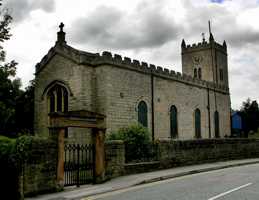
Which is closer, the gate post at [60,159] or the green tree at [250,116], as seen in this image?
the gate post at [60,159]

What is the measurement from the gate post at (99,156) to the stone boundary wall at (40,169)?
6.75 feet

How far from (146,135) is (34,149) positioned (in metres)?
11.6

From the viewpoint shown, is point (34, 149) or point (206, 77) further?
point (206, 77)

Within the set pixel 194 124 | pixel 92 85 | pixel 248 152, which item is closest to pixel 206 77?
pixel 194 124

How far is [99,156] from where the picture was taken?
15555 mm

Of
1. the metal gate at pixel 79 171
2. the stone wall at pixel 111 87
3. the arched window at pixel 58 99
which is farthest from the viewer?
the arched window at pixel 58 99

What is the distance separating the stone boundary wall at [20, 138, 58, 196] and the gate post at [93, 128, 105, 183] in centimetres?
206

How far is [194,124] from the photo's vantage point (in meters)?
36.8

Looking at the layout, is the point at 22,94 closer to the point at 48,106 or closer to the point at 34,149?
the point at 48,106

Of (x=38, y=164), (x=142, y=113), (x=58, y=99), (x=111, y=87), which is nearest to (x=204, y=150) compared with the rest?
(x=142, y=113)

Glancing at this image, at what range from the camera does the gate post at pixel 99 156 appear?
1541 cm

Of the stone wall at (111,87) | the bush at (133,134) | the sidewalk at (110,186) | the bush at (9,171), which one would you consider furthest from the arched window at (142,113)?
the bush at (9,171)

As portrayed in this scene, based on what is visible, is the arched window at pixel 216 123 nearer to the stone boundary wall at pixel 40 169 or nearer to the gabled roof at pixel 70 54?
the gabled roof at pixel 70 54

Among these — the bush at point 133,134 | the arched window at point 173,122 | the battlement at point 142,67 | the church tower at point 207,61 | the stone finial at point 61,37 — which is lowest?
the bush at point 133,134
